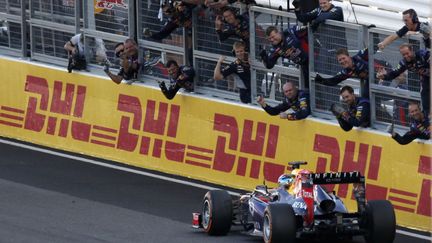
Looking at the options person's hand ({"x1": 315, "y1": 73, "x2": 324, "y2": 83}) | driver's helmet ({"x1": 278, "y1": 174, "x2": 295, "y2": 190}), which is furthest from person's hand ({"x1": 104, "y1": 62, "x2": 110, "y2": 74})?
driver's helmet ({"x1": 278, "y1": 174, "x2": 295, "y2": 190})

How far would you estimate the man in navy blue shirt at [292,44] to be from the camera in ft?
55.0

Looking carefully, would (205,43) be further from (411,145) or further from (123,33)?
(411,145)

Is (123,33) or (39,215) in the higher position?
(123,33)

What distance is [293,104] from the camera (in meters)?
16.8

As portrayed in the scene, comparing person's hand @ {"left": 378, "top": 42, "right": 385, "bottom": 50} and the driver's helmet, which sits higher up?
person's hand @ {"left": 378, "top": 42, "right": 385, "bottom": 50}

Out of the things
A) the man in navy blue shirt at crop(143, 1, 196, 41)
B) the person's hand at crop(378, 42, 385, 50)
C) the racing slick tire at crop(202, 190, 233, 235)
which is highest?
the person's hand at crop(378, 42, 385, 50)

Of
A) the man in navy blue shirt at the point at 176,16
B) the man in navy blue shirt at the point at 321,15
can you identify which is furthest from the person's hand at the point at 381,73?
the man in navy blue shirt at the point at 176,16

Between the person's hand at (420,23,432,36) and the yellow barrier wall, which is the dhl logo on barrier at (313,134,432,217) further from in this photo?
the person's hand at (420,23,432,36)

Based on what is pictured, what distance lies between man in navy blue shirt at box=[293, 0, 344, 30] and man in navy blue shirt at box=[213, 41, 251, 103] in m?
1.19

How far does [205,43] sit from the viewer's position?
18281mm

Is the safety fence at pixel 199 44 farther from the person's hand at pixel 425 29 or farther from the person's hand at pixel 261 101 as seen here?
the person's hand at pixel 261 101

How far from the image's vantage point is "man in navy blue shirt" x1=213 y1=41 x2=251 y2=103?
687 inches

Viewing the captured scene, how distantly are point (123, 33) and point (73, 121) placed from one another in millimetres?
1694

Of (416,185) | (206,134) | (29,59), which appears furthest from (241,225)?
(29,59)
